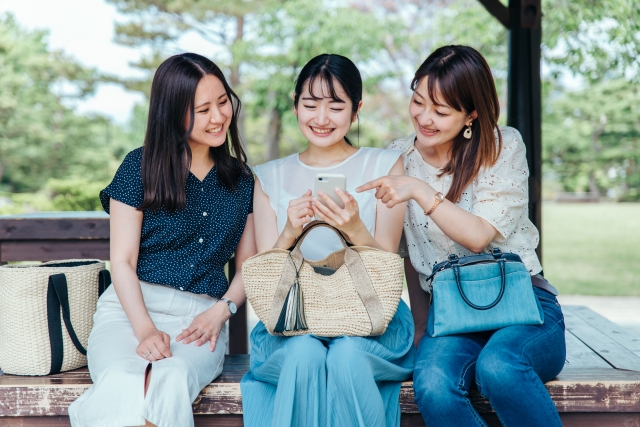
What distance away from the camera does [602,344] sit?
309 cm

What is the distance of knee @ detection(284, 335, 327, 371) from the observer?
2.09 meters

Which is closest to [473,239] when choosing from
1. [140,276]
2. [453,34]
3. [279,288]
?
[279,288]

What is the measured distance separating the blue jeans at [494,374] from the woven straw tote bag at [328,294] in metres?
0.23

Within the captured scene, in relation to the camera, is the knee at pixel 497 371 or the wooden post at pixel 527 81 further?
the wooden post at pixel 527 81

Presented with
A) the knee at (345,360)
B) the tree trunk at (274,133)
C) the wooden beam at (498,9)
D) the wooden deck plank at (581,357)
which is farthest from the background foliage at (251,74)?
the knee at (345,360)

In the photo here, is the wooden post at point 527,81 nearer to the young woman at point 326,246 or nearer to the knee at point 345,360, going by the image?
the young woman at point 326,246

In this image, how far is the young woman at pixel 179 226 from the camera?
8.00ft

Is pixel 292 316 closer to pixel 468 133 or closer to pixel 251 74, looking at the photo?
pixel 468 133

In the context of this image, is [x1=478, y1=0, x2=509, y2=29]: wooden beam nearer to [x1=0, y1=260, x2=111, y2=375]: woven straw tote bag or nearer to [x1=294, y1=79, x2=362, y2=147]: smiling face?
[x1=294, y1=79, x2=362, y2=147]: smiling face

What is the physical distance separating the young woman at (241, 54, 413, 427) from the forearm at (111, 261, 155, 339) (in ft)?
1.35

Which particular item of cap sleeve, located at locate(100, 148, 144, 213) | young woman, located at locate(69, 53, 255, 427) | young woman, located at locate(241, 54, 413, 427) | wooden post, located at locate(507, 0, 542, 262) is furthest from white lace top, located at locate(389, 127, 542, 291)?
wooden post, located at locate(507, 0, 542, 262)

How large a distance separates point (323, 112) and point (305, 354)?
3.06 feet

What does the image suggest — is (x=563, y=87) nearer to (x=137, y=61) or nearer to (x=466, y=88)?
(x=137, y=61)

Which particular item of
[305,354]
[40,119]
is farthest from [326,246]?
[40,119]
